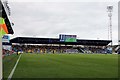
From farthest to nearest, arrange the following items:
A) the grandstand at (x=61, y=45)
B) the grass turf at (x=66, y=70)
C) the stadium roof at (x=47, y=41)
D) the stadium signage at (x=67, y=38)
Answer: the grandstand at (x=61, y=45)
the stadium signage at (x=67, y=38)
the stadium roof at (x=47, y=41)
the grass turf at (x=66, y=70)

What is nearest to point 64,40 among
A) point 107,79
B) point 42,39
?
point 42,39

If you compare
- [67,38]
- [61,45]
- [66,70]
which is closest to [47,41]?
[67,38]

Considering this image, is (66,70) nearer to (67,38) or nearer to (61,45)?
(67,38)

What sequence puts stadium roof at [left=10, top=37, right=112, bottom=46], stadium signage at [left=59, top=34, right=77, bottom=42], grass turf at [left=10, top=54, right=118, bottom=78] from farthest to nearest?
stadium signage at [left=59, top=34, right=77, bottom=42] → stadium roof at [left=10, top=37, right=112, bottom=46] → grass turf at [left=10, top=54, right=118, bottom=78]

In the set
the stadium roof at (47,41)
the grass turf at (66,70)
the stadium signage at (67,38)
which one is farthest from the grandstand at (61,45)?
the grass turf at (66,70)

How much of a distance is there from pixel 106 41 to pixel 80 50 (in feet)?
34.5

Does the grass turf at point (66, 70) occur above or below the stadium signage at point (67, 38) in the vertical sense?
below

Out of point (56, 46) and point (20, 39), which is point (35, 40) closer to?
point (20, 39)

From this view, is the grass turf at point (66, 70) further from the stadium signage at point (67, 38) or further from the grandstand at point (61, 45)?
the grandstand at point (61, 45)

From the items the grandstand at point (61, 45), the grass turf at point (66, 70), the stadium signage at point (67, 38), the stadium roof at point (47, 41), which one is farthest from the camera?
the grandstand at point (61, 45)

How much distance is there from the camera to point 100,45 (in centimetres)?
11275

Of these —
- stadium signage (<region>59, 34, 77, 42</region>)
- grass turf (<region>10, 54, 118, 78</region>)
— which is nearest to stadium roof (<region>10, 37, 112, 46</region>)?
stadium signage (<region>59, 34, 77, 42</region>)

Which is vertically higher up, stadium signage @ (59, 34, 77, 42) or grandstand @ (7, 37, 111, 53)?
stadium signage @ (59, 34, 77, 42)

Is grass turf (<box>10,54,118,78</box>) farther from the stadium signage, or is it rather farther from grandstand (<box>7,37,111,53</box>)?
grandstand (<box>7,37,111,53</box>)
